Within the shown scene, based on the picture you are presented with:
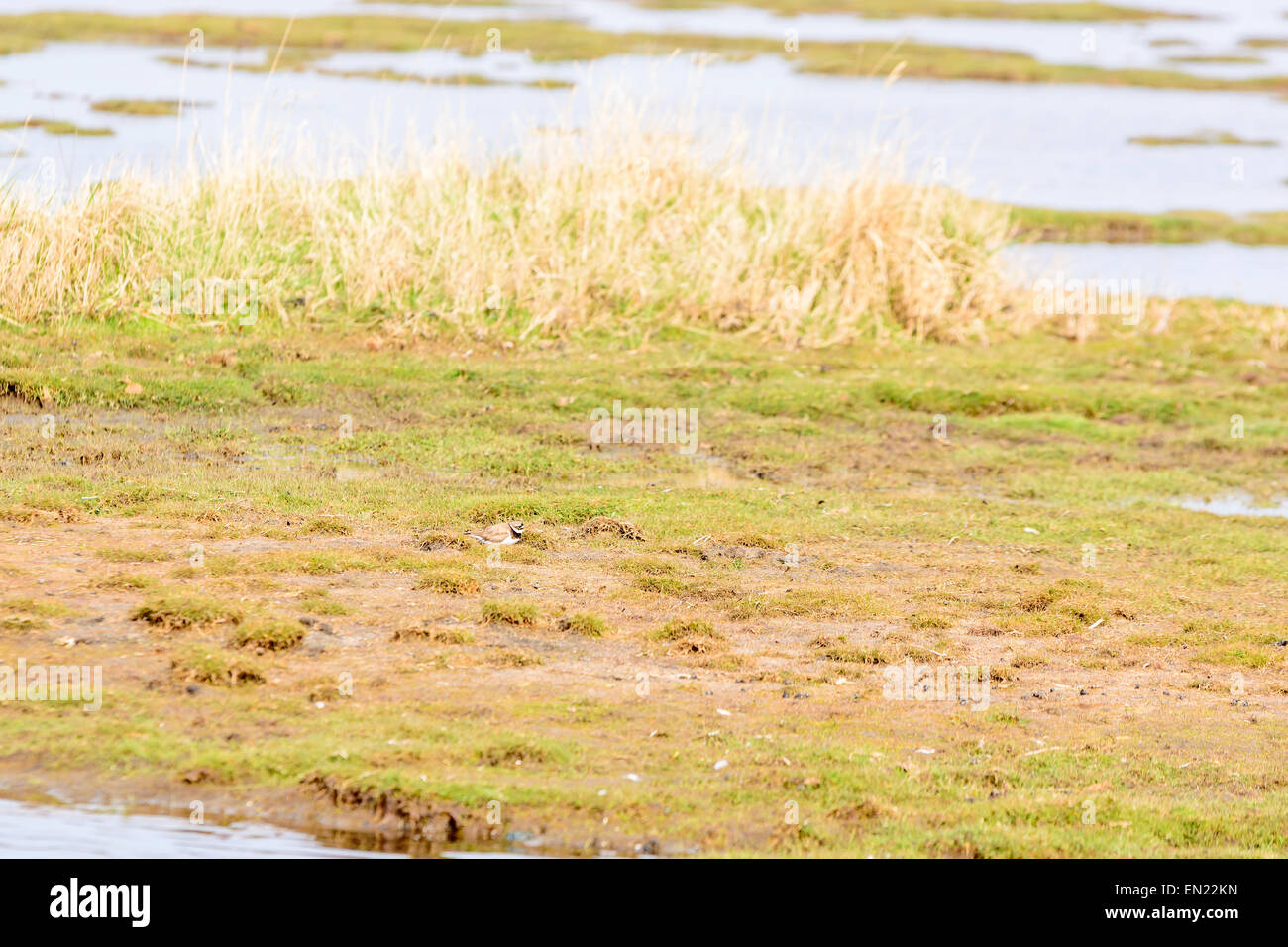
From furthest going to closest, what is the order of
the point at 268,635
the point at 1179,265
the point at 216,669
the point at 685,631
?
the point at 1179,265, the point at 685,631, the point at 268,635, the point at 216,669

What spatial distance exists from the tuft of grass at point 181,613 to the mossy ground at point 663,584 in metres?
0.02

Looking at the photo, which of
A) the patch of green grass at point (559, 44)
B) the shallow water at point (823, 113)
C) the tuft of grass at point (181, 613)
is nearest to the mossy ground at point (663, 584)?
the tuft of grass at point (181, 613)

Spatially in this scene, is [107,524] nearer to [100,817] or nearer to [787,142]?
[100,817]

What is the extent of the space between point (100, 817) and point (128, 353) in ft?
22.6

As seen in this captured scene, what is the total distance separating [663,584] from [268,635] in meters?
2.17

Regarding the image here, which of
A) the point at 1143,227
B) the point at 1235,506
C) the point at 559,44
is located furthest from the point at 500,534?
the point at 559,44

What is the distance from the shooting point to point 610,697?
261 inches

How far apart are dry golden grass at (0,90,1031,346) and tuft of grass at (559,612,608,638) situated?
5988 mm

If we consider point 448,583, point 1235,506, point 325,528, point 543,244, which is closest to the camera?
point 448,583

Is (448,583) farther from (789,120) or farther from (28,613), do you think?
(789,120)

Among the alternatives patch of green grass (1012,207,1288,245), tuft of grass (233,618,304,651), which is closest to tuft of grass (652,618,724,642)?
tuft of grass (233,618,304,651)

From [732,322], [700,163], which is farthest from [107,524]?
[700,163]

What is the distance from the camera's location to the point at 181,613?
275 inches

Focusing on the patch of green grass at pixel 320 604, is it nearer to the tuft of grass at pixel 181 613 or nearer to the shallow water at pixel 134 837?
the tuft of grass at pixel 181 613
